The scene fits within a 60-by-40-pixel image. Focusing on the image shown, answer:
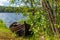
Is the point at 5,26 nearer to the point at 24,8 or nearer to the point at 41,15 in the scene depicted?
the point at 24,8

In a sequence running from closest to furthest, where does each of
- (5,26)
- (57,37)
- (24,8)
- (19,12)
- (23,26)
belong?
(57,37) → (24,8) → (19,12) → (23,26) → (5,26)

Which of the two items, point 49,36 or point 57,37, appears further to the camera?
point 49,36

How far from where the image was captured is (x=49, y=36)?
3.32 m

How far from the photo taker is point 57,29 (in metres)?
3.03

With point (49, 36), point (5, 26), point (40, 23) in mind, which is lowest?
point (5, 26)

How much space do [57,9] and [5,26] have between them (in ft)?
13.4

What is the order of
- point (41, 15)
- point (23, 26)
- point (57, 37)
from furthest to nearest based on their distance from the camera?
point (23, 26), point (41, 15), point (57, 37)

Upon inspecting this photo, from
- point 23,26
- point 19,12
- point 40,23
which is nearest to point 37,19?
point 40,23

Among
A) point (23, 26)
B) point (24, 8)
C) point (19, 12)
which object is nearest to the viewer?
point (24, 8)

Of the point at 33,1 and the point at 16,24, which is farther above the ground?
the point at 33,1

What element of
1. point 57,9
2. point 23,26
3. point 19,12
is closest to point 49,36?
point 57,9

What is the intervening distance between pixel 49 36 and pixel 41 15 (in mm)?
380

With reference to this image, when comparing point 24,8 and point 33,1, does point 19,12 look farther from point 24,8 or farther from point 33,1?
point 33,1

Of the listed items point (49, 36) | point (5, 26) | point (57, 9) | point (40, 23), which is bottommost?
point (5, 26)
